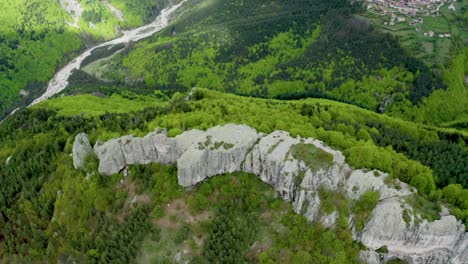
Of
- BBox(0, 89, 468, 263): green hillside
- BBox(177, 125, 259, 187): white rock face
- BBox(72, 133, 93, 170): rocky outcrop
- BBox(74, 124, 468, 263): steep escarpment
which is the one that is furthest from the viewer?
BBox(72, 133, 93, 170): rocky outcrop

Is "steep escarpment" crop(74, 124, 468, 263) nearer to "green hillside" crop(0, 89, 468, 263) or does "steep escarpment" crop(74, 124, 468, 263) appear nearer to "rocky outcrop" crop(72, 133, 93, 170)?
"rocky outcrop" crop(72, 133, 93, 170)

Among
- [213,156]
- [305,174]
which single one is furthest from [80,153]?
[305,174]

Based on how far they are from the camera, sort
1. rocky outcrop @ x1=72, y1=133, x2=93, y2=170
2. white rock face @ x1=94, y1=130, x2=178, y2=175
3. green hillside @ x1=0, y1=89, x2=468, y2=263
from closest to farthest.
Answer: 1. green hillside @ x1=0, y1=89, x2=468, y2=263
2. white rock face @ x1=94, y1=130, x2=178, y2=175
3. rocky outcrop @ x1=72, y1=133, x2=93, y2=170

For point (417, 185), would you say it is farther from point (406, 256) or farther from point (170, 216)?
point (170, 216)

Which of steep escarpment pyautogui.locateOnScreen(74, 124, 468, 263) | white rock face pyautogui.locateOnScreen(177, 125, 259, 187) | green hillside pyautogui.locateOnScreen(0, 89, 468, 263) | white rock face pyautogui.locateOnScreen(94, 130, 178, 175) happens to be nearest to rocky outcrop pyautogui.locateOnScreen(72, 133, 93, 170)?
steep escarpment pyautogui.locateOnScreen(74, 124, 468, 263)

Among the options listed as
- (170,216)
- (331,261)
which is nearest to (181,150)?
(170,216)

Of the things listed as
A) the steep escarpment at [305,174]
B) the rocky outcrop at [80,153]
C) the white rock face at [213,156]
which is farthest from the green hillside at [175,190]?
the white rock face at [213,156]

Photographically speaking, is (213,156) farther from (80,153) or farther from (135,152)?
(80,153)

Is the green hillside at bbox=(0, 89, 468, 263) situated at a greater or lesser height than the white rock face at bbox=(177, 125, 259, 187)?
lesser

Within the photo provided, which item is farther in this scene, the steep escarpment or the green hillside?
the green hillside
